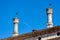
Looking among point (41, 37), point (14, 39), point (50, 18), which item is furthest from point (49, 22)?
point (41, 37)

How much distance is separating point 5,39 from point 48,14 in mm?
6813

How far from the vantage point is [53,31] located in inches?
1064

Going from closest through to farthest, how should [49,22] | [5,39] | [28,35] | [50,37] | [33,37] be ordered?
[50,37], [33,37], [28,35], [5,39], [49,22]

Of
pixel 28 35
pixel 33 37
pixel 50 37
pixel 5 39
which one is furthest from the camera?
pixel 5 39

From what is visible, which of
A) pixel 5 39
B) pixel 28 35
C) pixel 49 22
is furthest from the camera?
pixel 49 22

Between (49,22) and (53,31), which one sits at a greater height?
(49,22)

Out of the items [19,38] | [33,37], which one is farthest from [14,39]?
[33,37]

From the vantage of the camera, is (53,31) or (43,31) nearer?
(53,31)

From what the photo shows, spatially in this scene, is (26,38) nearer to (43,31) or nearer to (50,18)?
(43,31)

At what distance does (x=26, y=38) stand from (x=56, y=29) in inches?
141

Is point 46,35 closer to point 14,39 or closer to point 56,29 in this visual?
point 56,29

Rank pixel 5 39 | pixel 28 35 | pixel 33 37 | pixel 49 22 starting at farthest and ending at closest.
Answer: pixel 49 22
pixel 5 39
pixel 28 35
pixel 33 37

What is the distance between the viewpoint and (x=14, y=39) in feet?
104

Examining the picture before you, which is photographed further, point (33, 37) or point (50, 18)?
point (50, 18)
